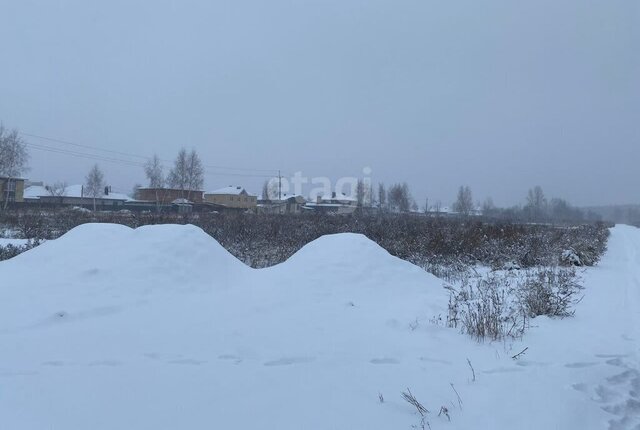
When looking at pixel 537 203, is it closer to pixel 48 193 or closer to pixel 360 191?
pixel 360 191

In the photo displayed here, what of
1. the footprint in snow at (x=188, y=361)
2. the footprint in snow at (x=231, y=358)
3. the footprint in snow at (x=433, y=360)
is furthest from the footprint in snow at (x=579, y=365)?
the footprint in snow at (x=188, y=361)

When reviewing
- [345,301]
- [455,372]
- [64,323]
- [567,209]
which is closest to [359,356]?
[455,372]

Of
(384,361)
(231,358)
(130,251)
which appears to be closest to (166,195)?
(130,251)

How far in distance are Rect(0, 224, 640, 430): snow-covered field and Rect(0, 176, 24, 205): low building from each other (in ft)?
193

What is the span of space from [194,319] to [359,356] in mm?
2224

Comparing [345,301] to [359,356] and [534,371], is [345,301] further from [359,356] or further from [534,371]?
[534,371]

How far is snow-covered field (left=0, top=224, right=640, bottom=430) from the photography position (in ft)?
11.2

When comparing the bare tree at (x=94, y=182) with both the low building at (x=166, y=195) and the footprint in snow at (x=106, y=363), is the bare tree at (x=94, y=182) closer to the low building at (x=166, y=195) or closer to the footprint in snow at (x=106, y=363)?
the low building at (x=166, y=195)

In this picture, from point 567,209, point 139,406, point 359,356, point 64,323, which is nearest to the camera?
point 139,406

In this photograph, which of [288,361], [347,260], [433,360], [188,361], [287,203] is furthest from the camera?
[287,203]

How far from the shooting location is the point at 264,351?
4684mm

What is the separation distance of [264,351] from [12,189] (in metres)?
67.3

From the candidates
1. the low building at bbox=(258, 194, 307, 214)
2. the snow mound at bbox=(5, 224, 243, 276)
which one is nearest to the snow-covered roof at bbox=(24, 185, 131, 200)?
the low building at bbox=(258, 194, 307, 214)

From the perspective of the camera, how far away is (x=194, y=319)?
5633 mm
